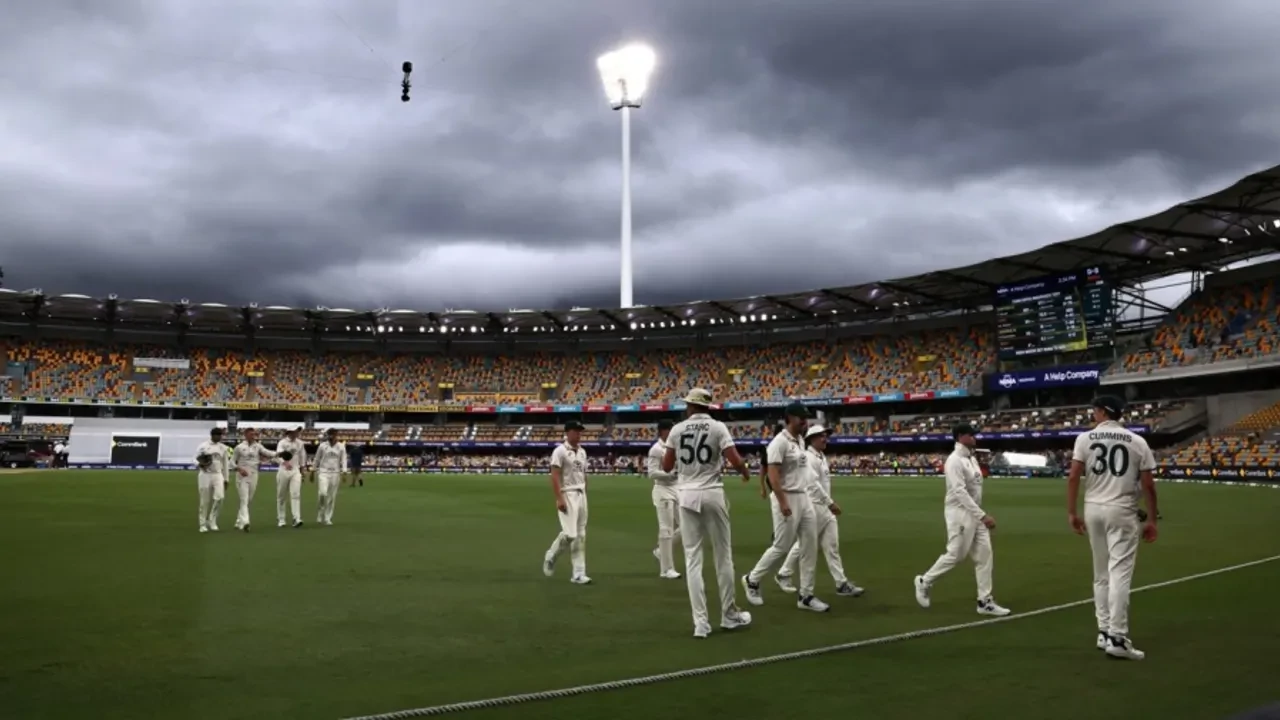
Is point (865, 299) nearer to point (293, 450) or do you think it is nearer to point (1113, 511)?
point (293, 450)

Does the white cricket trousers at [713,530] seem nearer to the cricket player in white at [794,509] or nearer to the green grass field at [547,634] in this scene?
the green grass field at [547,634]

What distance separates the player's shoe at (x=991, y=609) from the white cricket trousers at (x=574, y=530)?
Answer: 4.79 metres

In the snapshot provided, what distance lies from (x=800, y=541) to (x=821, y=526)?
2.75 ft

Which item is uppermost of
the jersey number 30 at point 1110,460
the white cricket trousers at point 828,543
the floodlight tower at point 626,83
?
the floodlight tower at point 626,83

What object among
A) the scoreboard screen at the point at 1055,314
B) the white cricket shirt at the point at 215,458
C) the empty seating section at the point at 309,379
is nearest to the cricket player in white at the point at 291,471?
the white cricket shirt at the point at 215,458

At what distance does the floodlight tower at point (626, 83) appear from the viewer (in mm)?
53656

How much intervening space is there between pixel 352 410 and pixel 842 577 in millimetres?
73540

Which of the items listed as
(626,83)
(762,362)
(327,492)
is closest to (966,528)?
(327,492)

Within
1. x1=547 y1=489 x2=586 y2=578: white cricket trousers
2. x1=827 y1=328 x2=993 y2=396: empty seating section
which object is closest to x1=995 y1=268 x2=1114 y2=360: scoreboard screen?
x1=827 y1=328 x2=993 y2=396: empty seating section

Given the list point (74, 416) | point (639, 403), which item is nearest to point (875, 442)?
point (639, 403)

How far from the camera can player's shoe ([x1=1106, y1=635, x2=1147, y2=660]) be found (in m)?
6.47

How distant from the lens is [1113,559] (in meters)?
6.85

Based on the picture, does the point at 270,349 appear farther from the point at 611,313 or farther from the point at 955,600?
the point at 955,600

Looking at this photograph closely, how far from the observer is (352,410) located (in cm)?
7681
